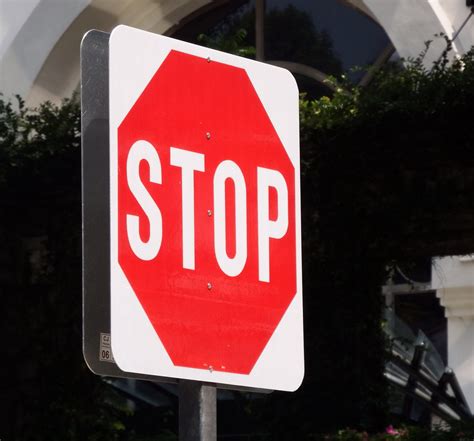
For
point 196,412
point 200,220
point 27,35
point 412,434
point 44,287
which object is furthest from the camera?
point 27,35

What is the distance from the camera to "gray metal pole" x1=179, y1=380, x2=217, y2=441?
2.20m

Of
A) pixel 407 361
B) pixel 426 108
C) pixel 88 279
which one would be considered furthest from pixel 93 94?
pixel 407 361

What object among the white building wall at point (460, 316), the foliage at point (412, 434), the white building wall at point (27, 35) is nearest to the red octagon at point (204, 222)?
the foliage at point (412, 434)

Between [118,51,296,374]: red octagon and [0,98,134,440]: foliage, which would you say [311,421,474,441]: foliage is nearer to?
[0,98,134,440]: foliage

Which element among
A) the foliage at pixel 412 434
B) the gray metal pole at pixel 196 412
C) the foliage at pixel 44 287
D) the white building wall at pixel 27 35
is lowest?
the gray metal pole at pixel 196 412

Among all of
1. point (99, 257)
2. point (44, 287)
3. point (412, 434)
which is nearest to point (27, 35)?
point (44, 287)

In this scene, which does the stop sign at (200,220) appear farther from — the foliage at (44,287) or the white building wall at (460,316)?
the white building wall at (460,316)

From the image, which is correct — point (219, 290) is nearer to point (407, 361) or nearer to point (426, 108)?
point (426, 108)

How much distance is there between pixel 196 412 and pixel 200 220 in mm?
346

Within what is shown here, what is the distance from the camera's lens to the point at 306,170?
927 centimetres

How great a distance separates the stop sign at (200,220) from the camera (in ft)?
7.41

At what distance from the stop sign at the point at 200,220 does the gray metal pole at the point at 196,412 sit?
0.08ft

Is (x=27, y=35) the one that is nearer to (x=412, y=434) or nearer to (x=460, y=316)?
(x=460, y=316)

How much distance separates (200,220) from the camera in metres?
2.36
